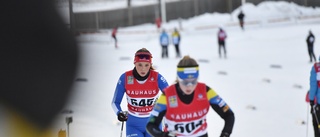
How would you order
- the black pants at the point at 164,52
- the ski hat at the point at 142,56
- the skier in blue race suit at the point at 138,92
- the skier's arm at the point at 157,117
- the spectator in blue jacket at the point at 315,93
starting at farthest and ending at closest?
the black pants at the point at 164,52
the spectator in blue jacket at the point at 315,93
the skier in blue race suit at the point at 138,92
the ski hat at the point at 142,56
the skier's arm at the point at 157,117

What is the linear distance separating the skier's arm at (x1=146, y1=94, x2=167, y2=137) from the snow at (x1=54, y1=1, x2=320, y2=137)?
15.7ft

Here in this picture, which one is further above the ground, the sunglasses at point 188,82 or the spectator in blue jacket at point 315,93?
the sunglasses at point 188,82

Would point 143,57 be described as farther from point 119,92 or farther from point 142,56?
point 119,92

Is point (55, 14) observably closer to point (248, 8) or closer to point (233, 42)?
point (233, 42)

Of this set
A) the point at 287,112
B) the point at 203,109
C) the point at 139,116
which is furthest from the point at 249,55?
the point at 203,109

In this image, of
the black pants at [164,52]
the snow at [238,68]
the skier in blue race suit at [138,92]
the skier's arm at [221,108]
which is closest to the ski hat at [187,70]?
the skier's arm at [221,108]

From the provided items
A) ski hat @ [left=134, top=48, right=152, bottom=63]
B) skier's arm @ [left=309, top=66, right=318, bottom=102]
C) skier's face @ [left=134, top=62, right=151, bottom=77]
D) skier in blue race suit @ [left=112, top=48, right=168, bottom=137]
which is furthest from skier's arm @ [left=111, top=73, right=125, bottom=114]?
skier's arm @ [left=309, top=66, right=318, bottom=102]

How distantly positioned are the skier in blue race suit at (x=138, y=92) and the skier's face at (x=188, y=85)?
5.37 feet

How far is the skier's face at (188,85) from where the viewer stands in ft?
17.1

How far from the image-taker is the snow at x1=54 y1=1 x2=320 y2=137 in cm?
1193

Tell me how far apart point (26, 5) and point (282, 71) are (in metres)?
12.8

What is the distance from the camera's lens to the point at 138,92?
6988mm

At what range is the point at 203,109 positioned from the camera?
5.39m

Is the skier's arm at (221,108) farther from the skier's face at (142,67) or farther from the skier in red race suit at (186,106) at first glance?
the skier's face at (142,67)
